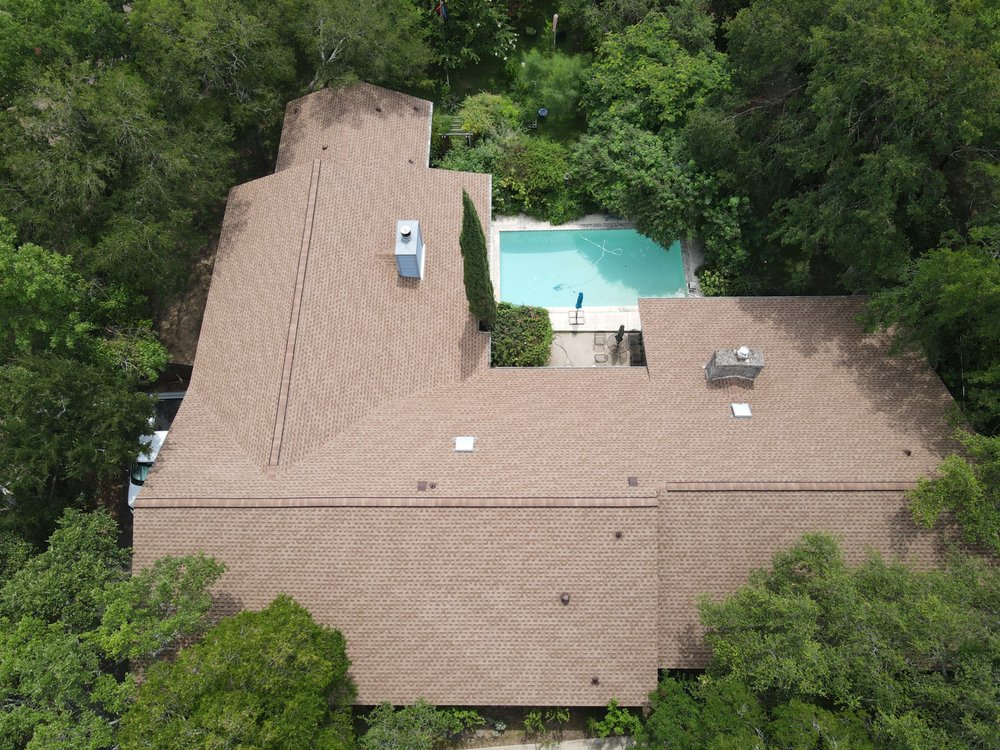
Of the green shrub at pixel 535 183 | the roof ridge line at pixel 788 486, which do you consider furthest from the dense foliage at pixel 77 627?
the green shrub at pixel 535 183

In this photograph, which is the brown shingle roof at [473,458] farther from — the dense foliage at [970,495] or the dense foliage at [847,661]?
the dense foliage at [847,661]

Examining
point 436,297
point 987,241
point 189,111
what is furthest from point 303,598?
point 987,241

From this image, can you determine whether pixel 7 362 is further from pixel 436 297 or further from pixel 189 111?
pixel 436 297

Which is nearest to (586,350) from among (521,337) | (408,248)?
(521,337)

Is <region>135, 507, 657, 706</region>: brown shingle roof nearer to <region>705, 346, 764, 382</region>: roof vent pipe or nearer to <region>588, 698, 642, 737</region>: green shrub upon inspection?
<region>588, 698, 642, 737</region>: green shrub

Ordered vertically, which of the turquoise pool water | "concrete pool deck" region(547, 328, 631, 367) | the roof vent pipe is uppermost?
the turquoise pool water

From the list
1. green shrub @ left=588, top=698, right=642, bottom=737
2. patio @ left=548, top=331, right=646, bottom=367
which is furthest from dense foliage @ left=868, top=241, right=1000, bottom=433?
green shrub @ left=588, top=698, right=642, bottom=737
